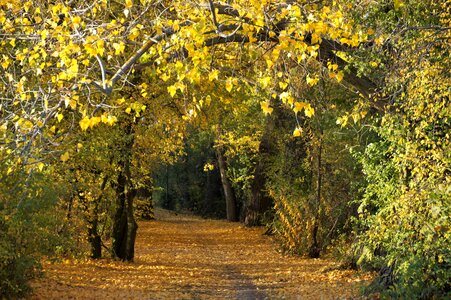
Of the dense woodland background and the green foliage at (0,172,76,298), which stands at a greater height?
the dense woodland background

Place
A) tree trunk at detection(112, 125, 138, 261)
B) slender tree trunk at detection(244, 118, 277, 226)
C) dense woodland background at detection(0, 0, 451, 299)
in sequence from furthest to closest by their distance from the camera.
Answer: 1. slender tree trunk at detection(244, 118, 277, 226)
2. tree trunk at detection(112, 125, 138, 261)
3. dense woodland background at detection(0, 0, 451, 299)

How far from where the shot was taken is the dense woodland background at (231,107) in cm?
805

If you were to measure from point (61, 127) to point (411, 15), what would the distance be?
7009 millimetres

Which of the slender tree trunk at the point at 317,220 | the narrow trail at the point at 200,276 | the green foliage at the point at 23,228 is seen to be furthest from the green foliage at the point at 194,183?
the green foliage at the point at 23,228

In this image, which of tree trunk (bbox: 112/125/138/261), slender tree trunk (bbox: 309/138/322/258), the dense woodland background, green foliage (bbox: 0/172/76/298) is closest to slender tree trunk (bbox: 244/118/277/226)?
slender tree trunk (bbox: 309/138/322/258)

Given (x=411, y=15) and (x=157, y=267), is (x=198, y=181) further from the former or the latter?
(x=411, y=15)

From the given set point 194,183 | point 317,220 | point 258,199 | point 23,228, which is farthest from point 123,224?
point 194,183

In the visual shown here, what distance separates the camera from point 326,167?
18906 millimetres

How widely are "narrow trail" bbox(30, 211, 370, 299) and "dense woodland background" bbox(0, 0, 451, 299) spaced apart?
796 millimetres

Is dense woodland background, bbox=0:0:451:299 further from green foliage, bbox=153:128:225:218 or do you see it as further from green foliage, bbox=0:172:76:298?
green foliage, bbox=153:128:225:218

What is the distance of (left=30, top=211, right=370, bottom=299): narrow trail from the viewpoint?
13180mm

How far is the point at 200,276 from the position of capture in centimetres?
1638

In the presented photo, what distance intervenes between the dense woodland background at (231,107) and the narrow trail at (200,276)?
80 centimetres

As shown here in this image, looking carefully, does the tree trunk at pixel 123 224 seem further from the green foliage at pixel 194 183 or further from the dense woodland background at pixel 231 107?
the green foliage at pixel 194 183
